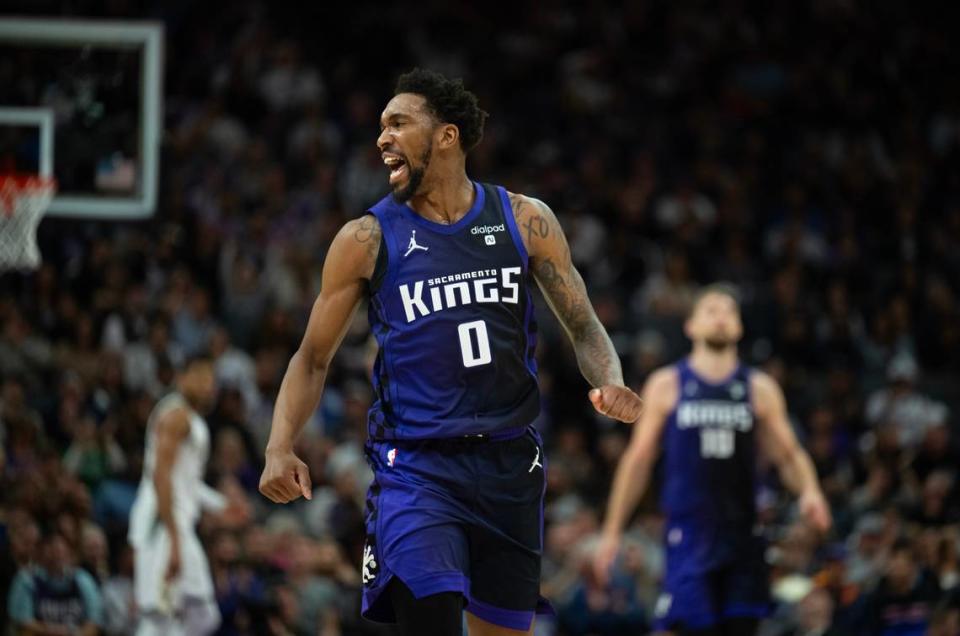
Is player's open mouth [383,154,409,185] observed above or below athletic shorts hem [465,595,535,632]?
above

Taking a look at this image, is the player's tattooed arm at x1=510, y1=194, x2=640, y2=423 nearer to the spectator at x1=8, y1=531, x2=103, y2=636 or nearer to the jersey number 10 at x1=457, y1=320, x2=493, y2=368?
the jersey number 10 at x1=457, y1=320, x2=493, y2=368

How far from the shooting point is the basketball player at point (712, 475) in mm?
8984

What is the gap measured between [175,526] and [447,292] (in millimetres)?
5241

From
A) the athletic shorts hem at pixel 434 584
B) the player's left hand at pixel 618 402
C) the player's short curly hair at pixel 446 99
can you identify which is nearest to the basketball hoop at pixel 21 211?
the player's short curly hair at pixel 446 99

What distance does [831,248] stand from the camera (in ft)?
60.1

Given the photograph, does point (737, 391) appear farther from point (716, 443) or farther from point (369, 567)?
point (369, 567)

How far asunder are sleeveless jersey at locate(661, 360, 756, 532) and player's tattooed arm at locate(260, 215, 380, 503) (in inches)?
153

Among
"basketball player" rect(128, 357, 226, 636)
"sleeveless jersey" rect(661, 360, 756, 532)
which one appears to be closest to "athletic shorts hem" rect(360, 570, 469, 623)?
"sleeveless jersey" rect(661, 360, 756, 532)

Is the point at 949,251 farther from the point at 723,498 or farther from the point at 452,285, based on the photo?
the point at 452,285

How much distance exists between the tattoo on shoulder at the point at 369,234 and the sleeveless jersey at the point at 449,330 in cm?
3

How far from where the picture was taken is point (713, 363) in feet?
31.0

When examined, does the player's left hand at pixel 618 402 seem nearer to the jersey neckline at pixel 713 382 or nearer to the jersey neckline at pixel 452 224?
the jersey neckline at pixel 452 224

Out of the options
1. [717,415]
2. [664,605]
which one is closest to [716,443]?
[717,415]

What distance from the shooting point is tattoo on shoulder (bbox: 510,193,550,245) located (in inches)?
233
